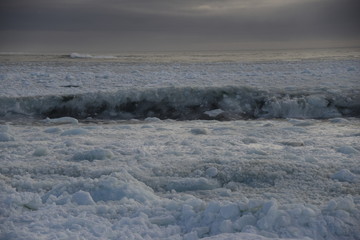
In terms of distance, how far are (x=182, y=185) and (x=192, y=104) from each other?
5.49 metres

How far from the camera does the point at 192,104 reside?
919 cm

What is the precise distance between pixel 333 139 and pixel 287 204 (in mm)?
2698

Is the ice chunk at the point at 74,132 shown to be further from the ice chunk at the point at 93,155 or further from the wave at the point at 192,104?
the wave at the point at 192,104

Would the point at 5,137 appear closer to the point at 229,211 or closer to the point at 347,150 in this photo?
the point at 229,211

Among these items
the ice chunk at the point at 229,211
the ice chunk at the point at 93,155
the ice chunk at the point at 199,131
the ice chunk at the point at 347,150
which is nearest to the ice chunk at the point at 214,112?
the ice chunk at the point at 199,131

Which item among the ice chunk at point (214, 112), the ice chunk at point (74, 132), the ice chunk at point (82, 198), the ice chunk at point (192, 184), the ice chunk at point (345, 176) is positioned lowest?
the ice chunk at point (214, 112)

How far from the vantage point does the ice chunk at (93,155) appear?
4645 mm

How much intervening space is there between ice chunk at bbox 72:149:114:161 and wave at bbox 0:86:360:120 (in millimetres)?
3883

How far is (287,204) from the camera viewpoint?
3.14 m

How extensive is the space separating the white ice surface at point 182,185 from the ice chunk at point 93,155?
0.01m

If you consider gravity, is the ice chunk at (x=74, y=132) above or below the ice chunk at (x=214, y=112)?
above

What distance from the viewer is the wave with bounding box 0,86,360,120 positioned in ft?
27.9

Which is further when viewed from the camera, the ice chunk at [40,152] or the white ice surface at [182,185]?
the ice chunk at [40,152]

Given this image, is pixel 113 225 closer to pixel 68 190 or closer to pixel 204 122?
pixel 68 190
